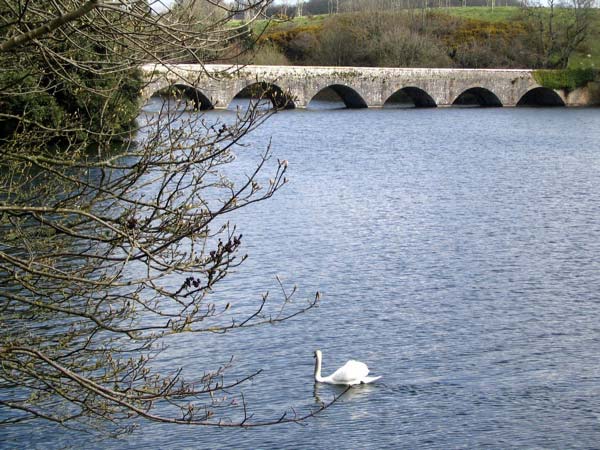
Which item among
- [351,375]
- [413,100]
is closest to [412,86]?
[413,100]

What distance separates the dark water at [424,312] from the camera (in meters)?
9.20

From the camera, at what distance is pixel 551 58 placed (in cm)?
5822

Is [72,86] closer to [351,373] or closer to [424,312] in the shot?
[351,373]

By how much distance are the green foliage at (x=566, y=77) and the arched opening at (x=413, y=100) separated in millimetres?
7083

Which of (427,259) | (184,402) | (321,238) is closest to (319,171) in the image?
(321,238)

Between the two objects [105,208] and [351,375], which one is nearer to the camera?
[105,208]

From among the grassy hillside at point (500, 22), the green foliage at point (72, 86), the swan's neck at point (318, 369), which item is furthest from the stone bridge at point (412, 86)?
the green foliage at point (72, 86)

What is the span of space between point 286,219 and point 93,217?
44.3 feet

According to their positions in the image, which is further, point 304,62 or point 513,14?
point 513,14

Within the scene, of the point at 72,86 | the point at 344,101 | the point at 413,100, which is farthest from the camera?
the point at 413,100

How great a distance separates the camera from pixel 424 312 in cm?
1242

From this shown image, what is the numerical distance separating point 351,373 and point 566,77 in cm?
4797

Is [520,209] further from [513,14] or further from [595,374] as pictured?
[513,14]

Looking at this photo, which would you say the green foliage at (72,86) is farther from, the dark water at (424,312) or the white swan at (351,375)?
the white swan at (351,375)
